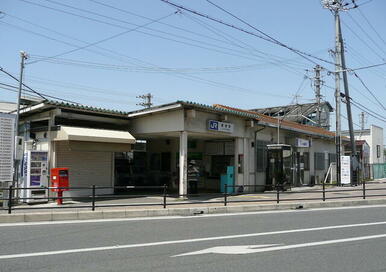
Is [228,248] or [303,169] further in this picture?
[303,169]

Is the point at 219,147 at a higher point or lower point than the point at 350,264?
higher

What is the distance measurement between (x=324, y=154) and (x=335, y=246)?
24866 mm

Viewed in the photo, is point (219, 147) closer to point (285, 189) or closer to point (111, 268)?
point (285, 189)

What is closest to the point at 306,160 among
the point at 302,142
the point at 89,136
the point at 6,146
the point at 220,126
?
the point at 302,142

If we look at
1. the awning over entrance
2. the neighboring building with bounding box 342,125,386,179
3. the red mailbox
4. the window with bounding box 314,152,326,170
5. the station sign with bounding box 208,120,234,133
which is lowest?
the red mailbox

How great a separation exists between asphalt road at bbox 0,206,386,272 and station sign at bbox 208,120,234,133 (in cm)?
737

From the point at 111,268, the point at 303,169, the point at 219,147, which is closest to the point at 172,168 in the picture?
the point at 219,147

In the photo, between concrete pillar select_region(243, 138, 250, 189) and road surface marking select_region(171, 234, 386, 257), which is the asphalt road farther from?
concrete pillar select_region(243, 138, 250, 189)

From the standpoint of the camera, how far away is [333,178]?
32.0m

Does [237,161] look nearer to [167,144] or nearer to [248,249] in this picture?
[167,144]

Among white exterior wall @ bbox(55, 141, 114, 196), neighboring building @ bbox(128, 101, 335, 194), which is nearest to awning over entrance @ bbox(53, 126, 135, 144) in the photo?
white exterior wall @ bbox(55, 141, 114, 196)

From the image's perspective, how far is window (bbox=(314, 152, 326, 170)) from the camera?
1202 inches

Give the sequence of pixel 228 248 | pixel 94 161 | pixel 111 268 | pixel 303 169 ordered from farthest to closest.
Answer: pixel 303 169 → pixel 94 161 → pixel 228 248 → pixel 111 268

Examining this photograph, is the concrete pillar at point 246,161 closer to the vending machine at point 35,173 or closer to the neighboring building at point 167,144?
the neighboring building at point 167,144
